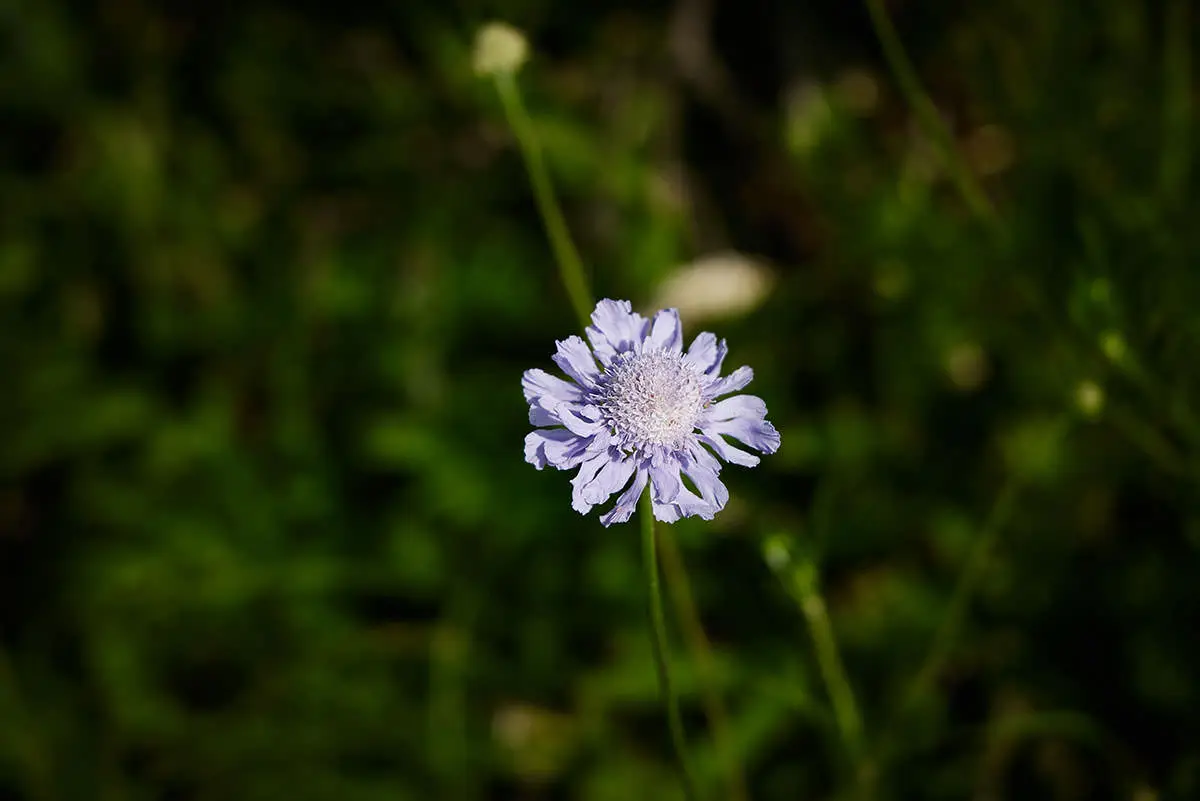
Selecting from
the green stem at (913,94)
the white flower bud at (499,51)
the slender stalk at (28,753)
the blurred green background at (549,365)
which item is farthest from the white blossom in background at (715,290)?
the slender stalk at (28,753)

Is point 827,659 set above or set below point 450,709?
below

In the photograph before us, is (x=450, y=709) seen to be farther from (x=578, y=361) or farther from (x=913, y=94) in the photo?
(x=913, y=94)

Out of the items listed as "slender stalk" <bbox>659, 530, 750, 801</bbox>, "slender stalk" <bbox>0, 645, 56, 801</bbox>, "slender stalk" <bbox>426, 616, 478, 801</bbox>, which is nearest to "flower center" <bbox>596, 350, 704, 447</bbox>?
"slender stalk" <bbox>659, 530, 750, 801</bbox>

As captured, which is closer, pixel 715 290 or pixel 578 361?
pixel 578 361

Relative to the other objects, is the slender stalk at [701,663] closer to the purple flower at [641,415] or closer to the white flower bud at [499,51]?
the purple flower at [641,415]

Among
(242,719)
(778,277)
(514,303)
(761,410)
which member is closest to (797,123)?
(778,277)

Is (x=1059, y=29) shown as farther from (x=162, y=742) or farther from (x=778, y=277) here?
(x=162, y=742)

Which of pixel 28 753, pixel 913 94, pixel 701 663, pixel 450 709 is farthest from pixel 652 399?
pixel 28 753
